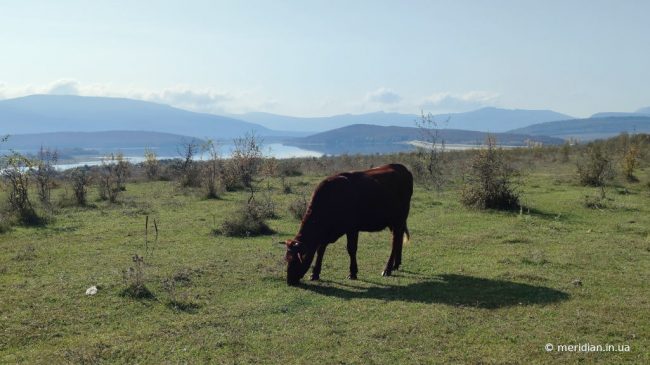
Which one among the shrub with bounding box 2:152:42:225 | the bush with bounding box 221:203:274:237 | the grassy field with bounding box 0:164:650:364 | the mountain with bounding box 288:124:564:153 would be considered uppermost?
the mountain with bounding box 288:124:564:153

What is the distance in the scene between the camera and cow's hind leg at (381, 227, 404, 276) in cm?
1102

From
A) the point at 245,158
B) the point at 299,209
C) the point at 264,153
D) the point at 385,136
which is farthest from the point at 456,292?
the point at 385,136

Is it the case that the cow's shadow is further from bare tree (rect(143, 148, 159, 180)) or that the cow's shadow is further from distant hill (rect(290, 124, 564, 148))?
distant hill (rect(290, 124, 564, 148))

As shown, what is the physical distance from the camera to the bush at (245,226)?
15.5m

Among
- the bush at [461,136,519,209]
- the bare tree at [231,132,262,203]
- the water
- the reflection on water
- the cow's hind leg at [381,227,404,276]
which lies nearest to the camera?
the cow's hind leg at [381,227,404,276]

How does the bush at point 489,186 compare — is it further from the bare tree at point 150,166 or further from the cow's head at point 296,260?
the bare tree at point 150,166

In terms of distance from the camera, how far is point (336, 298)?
938cm

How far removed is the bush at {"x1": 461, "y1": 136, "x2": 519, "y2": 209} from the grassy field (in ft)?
9.22

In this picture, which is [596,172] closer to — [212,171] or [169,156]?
[212,171]

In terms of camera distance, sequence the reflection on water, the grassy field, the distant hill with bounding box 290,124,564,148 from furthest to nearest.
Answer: the distant hill with bounding box 290,124,564,148, the reflection on water, the grassy field

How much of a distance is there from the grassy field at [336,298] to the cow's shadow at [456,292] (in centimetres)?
4

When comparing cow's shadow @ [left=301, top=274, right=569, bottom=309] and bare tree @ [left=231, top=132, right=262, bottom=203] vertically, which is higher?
bare tree @ [left=231, top=132, right=262, bottom=203]

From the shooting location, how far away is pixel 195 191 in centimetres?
2677

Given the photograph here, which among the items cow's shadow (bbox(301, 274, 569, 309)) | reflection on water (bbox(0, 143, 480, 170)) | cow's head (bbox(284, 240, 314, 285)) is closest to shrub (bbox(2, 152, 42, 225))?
cow's head (bbox(284, 240, 314, 285))
